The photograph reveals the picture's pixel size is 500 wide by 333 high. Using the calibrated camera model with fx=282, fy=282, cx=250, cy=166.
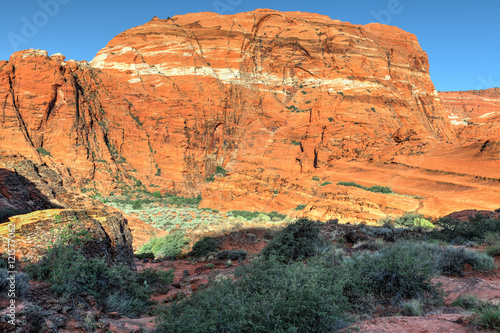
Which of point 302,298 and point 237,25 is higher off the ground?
point 237,25

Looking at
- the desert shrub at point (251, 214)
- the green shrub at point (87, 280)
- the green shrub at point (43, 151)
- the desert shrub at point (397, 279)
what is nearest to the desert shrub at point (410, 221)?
the desert shrub at point (251, 214)

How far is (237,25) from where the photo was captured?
155 ft

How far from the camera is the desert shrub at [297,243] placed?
28.1ft

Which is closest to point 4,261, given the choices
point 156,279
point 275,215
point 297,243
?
point 156,279

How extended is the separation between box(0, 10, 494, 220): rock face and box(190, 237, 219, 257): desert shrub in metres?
9.83

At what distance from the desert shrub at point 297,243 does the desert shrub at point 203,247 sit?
12.8ft

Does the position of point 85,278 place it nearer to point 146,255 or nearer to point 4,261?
point 4,261

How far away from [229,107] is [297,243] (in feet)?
121

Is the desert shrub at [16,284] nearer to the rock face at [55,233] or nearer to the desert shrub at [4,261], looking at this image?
the desert shrub at [4,261]

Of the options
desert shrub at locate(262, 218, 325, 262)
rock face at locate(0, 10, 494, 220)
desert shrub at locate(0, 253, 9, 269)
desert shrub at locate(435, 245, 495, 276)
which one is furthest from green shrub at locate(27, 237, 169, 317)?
rock face at locate(0, 10, 494, 220)

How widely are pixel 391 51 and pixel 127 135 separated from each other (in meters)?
47.7

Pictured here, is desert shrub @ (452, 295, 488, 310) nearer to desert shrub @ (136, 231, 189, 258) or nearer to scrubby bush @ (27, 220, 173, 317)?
scrubby bush @ (27, 220, 173, 317)

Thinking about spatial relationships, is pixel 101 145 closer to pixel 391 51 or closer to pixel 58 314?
pixel 58 314

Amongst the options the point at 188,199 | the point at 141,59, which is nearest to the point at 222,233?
the point at 188,199
